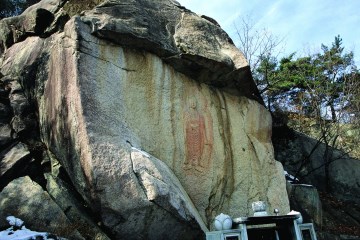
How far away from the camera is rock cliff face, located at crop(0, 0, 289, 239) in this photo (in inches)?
319

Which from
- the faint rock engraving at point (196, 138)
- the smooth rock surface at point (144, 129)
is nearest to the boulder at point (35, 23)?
the smooth rock surface at point (144, 129)

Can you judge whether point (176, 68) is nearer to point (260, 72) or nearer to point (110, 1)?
point (110, 1)

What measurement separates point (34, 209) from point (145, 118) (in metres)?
3.29

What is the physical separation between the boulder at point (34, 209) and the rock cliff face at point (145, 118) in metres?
0.26

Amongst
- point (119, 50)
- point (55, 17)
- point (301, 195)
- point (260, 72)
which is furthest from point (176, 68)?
point (260, 72)

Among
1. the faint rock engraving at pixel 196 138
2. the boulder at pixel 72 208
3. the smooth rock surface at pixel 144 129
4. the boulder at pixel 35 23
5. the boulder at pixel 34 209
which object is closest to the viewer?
the smooth rock surface at pixel 144 129

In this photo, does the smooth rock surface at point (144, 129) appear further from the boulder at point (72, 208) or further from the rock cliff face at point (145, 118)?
the boulder at point (72, 208)

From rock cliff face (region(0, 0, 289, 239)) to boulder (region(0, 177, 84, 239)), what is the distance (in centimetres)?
26

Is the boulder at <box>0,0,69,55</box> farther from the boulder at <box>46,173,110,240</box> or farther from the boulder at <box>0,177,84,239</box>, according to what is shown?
the boulder at <box>0,177,84,239</box>

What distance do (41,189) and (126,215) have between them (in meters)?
2.69

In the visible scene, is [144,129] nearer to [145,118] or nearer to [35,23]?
[145,118]

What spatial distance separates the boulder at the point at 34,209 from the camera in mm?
8594

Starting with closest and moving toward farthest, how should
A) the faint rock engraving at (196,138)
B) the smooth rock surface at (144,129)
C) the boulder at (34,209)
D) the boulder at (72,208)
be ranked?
the smooth rock surface at (144,129) < the boulder at (72,208) < the boulder at (34,209) < the faint rock engraving at (196,138)

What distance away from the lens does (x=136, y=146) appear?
8984 mm
